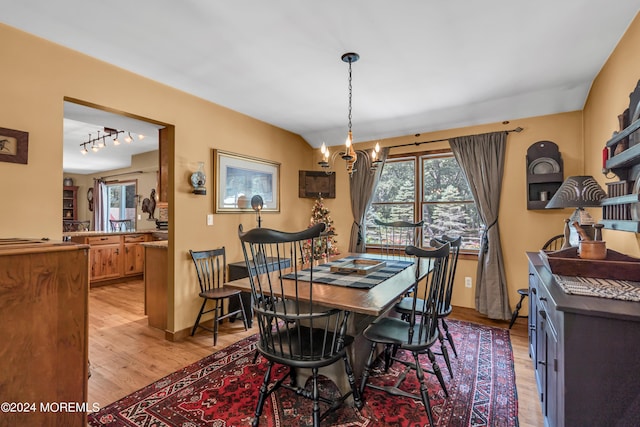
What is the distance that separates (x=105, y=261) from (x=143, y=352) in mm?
3289

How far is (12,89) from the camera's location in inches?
80.7

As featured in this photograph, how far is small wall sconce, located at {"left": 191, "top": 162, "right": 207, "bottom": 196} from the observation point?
10.6ft

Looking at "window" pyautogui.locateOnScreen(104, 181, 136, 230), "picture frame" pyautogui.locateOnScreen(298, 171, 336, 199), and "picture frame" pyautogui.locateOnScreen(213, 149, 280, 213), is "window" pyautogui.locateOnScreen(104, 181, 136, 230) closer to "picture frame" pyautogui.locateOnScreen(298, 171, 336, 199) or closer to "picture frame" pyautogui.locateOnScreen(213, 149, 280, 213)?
"picture frame" pyautogui.locateOnScreen(213, 149, 280, 213)

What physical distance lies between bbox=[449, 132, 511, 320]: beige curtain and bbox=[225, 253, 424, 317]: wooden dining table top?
1867 mm

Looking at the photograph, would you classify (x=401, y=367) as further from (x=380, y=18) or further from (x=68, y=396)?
(x=380, y=18)

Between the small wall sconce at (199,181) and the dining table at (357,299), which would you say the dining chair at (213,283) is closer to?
the small wall sconce at (199,181)

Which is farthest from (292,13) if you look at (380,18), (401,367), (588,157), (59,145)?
(588,157)

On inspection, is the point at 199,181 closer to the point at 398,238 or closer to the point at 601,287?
the point at 398,238

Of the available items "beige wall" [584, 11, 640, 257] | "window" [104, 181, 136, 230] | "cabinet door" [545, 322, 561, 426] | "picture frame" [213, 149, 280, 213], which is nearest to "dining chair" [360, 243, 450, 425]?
"cabinet door" [545, 322, 561, 426]

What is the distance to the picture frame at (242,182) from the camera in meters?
3.55

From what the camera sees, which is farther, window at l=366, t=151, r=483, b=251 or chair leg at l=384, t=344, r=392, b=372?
window at l=366, t=151, r=483, b=251

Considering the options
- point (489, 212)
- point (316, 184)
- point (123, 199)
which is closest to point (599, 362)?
point (489, 212)

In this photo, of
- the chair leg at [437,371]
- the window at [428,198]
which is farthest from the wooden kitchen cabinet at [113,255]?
the chair leg at [437,371]

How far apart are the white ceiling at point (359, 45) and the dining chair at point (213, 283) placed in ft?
5.65
